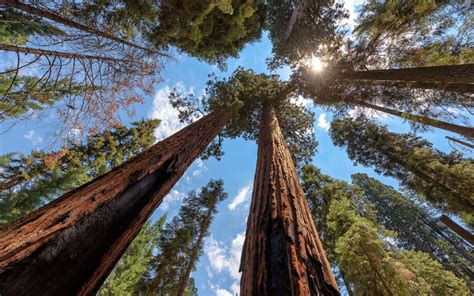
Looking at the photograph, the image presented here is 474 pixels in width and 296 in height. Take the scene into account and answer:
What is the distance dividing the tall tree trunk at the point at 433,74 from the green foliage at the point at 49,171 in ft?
31.5

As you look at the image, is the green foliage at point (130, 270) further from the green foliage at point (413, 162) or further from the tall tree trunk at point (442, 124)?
the green foliage at point (413, 162)

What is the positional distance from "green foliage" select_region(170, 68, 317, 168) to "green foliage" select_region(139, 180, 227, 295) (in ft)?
17.1

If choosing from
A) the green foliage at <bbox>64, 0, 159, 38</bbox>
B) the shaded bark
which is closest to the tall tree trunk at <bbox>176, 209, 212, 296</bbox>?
the green foliage at <bbox>64, 0, 159, 38</bbox>

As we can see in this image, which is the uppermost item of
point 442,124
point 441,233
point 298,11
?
point 441,233

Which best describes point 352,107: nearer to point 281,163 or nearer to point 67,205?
point 281,163

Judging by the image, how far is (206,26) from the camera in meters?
7.22

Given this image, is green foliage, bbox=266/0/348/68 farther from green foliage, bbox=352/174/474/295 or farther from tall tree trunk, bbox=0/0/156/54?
green foliage, bbox=352/174/474/295

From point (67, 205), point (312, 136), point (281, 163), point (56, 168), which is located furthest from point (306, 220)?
point (56, 168)

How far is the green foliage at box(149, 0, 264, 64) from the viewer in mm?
5988

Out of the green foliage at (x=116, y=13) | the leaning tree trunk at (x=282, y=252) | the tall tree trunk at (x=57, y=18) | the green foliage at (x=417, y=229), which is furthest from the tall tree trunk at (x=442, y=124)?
the green foliage at (x=417, y=229)

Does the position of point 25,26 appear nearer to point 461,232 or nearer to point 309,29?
point 309,29

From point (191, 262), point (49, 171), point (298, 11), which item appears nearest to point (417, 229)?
point (191, 262)

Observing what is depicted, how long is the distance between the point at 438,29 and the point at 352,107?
4200 mm

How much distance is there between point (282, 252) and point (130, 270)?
13157mm
